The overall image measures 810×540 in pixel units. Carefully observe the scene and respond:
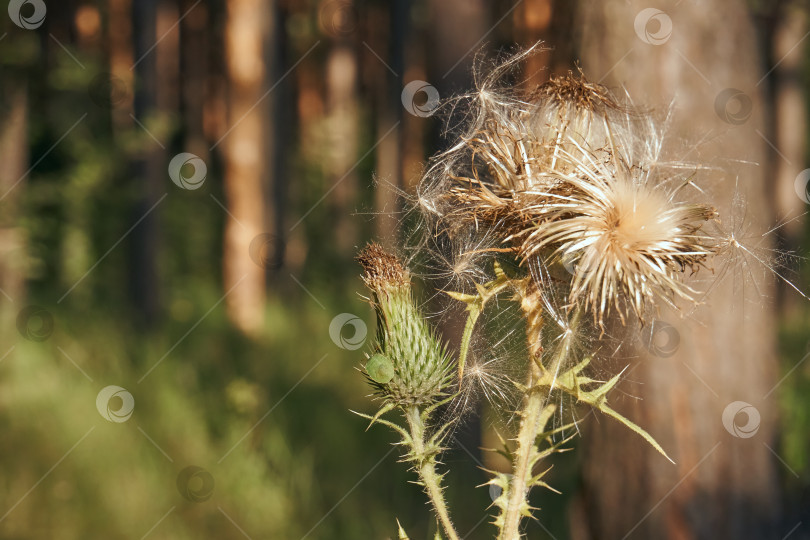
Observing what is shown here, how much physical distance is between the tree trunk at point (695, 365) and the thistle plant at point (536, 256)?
170 centimetres

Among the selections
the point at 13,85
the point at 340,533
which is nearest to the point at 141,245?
the point at 13,85

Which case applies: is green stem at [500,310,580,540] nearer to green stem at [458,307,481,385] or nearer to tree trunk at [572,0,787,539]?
green stem at [458,307,481,385]

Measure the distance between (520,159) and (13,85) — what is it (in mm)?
5739

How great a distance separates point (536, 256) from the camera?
41.0 inches

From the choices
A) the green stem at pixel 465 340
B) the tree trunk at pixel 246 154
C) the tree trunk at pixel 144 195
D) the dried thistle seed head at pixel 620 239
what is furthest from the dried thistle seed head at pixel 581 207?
the tree trunk at pixel 246 154

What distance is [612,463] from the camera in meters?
3.20

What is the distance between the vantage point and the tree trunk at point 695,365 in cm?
297

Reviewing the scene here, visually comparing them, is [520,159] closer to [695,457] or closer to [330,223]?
[695,457]

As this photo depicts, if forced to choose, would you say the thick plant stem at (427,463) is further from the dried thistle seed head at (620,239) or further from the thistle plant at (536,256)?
the dried thistle seed head at (620,239)

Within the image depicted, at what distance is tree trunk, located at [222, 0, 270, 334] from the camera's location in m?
9.35

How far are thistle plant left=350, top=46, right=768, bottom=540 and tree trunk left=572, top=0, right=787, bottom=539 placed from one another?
1.70m

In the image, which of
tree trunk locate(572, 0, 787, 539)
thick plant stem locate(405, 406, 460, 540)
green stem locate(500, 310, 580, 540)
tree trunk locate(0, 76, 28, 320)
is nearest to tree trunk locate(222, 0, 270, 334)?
tree trunk locate(0, 76, 28, 320)

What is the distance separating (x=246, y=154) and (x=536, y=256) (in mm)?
8788

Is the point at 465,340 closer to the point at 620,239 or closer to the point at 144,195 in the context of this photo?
the point at 620,239
